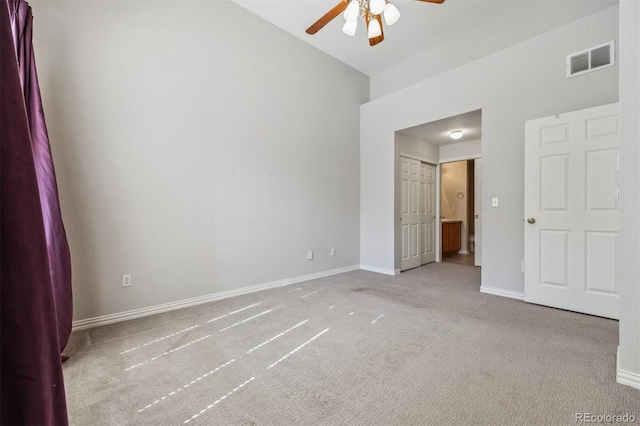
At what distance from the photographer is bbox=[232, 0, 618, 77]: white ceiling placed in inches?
130

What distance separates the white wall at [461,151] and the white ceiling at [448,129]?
0.11 metres

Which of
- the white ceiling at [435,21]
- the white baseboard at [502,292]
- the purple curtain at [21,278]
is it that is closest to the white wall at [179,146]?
the white ceiling at [435,21]

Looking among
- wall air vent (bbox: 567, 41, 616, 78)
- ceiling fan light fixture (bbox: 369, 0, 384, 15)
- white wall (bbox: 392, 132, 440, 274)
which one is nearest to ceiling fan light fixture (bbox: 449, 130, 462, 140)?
white wall (bbox: 392, 132, 440, 274)

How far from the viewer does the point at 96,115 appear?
2.44 metres

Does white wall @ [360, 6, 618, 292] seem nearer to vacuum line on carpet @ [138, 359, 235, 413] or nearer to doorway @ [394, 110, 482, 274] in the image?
doorway @ [394, 110, 482, 274]

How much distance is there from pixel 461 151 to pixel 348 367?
15.5 ft

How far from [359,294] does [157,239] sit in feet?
7.62

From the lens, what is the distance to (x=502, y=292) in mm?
3252

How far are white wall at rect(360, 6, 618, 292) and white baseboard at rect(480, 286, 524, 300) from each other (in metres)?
0.04

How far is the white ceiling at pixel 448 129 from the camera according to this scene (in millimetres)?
3795

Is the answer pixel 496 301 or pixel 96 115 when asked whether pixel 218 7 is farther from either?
pixel 496 301

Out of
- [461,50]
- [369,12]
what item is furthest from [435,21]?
[369,12]

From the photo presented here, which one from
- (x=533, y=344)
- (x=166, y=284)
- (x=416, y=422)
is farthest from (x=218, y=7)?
(x=533, y=344)

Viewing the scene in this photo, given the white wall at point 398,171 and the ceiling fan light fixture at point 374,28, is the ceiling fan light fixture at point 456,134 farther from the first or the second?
the ceiling fan light fixture at point 374,28
